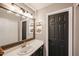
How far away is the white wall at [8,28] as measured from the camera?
124 centimetres

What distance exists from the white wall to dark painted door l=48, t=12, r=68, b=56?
0.56 meters

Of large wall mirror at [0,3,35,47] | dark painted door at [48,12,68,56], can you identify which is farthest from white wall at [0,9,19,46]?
dark painted door at [48,12,68,56]

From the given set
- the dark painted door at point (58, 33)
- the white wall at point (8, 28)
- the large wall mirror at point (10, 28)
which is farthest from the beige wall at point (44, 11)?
the white wall at point (8, 28)

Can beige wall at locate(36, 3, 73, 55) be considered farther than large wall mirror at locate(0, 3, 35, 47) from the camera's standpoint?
No

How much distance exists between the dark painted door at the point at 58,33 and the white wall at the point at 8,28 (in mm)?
555

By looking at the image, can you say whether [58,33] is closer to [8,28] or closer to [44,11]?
[44,11]

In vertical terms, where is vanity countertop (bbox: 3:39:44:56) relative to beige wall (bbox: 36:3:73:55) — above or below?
below

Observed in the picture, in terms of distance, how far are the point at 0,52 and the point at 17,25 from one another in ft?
1.67

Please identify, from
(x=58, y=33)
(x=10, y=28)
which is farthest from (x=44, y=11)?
(x=10, y=28)

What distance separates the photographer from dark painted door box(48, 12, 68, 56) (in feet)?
3.76

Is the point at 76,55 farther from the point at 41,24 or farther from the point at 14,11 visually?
the point at 14,11

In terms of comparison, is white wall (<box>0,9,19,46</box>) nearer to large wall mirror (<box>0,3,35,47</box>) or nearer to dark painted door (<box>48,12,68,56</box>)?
large wall mirror (<box>0,3,35,47</box>)

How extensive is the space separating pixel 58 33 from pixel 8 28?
0.72 metres

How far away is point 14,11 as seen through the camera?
58.8 inches
